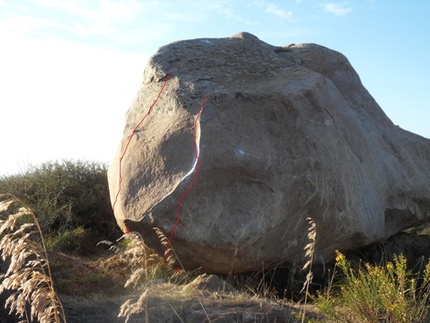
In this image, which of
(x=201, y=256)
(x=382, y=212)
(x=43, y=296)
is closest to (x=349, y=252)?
(x=382, y=212)

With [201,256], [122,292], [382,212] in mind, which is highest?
[382,212]

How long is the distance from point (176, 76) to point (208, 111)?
0.79 metres

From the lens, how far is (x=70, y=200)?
870 centimetres

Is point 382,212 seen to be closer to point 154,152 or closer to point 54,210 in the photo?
point 154,152

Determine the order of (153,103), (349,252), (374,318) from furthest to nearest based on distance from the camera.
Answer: (349,252)
(153,103)
(374,318)

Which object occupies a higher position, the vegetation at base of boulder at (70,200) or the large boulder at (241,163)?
the large boulder at (241,163)

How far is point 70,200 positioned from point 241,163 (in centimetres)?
381

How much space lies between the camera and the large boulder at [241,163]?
5668mm

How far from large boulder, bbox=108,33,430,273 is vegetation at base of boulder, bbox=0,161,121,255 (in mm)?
1647

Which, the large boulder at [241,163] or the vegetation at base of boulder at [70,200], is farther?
the vegetation at base of boulder at [70,200]

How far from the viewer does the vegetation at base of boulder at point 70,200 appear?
25.3 ft

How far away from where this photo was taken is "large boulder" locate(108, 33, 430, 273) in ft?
18.6

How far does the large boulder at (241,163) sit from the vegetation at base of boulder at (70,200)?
1647mm

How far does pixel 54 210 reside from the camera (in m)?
8.20
